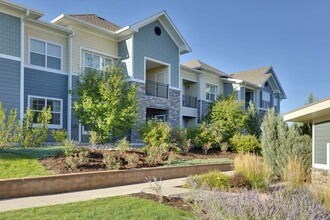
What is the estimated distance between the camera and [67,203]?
6277 millimetres

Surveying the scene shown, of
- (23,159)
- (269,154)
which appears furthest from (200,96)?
(23,159)

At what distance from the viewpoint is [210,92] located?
26828mm

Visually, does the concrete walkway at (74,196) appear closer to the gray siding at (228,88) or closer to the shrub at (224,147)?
the shrub at (224,147)

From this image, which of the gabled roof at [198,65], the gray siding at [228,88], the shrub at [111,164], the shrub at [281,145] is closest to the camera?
the shrub at [111,164]

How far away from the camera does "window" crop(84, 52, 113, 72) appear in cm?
1700

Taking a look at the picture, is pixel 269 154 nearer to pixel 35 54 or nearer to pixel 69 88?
pixel 69 88

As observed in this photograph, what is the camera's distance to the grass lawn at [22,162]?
26.3 feet

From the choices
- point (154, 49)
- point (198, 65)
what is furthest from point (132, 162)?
point (198, 65)

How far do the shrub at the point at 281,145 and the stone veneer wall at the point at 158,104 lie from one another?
7877mm

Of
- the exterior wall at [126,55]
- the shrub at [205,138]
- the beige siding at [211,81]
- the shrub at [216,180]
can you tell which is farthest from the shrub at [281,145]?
the beige siding at [211,81]

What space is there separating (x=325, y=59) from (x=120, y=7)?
1278cm

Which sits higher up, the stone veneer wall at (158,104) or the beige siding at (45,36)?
the beige siding at (45,36)

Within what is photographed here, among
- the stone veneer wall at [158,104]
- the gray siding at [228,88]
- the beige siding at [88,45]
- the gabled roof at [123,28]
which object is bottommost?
the stone veneer wall at [158,104]

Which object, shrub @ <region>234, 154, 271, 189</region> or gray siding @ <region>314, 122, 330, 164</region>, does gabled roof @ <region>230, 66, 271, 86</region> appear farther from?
shrub @ <region>234, 154, 271, 189</region>
